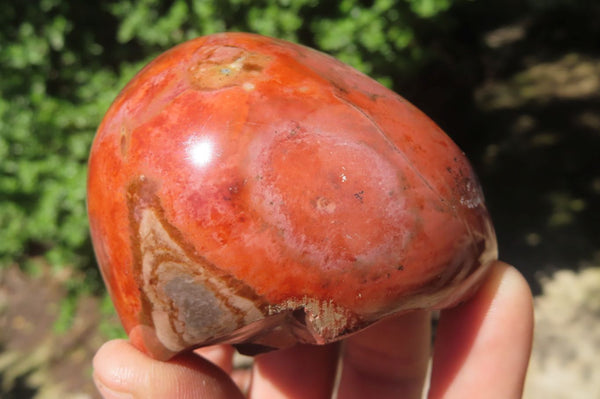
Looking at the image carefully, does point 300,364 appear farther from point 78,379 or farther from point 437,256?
point 78,379

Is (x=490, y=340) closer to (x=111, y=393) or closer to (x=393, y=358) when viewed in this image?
(x=393, y=358)

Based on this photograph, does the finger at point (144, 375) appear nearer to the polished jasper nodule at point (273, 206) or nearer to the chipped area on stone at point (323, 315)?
the polished jasper nodule at point (273, 206)

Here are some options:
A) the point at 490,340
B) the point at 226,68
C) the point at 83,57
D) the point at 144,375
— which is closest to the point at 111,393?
the point at 144,375

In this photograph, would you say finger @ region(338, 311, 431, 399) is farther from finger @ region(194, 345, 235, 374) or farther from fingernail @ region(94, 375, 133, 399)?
fingernail @ region(94, 375, 133, 399)

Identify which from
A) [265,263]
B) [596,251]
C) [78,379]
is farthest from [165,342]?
[596,251]

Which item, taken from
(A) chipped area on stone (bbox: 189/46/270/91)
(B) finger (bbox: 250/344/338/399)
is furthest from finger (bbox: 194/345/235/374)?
(A) chipped area on stone (bbox: 189/46/270/91)
